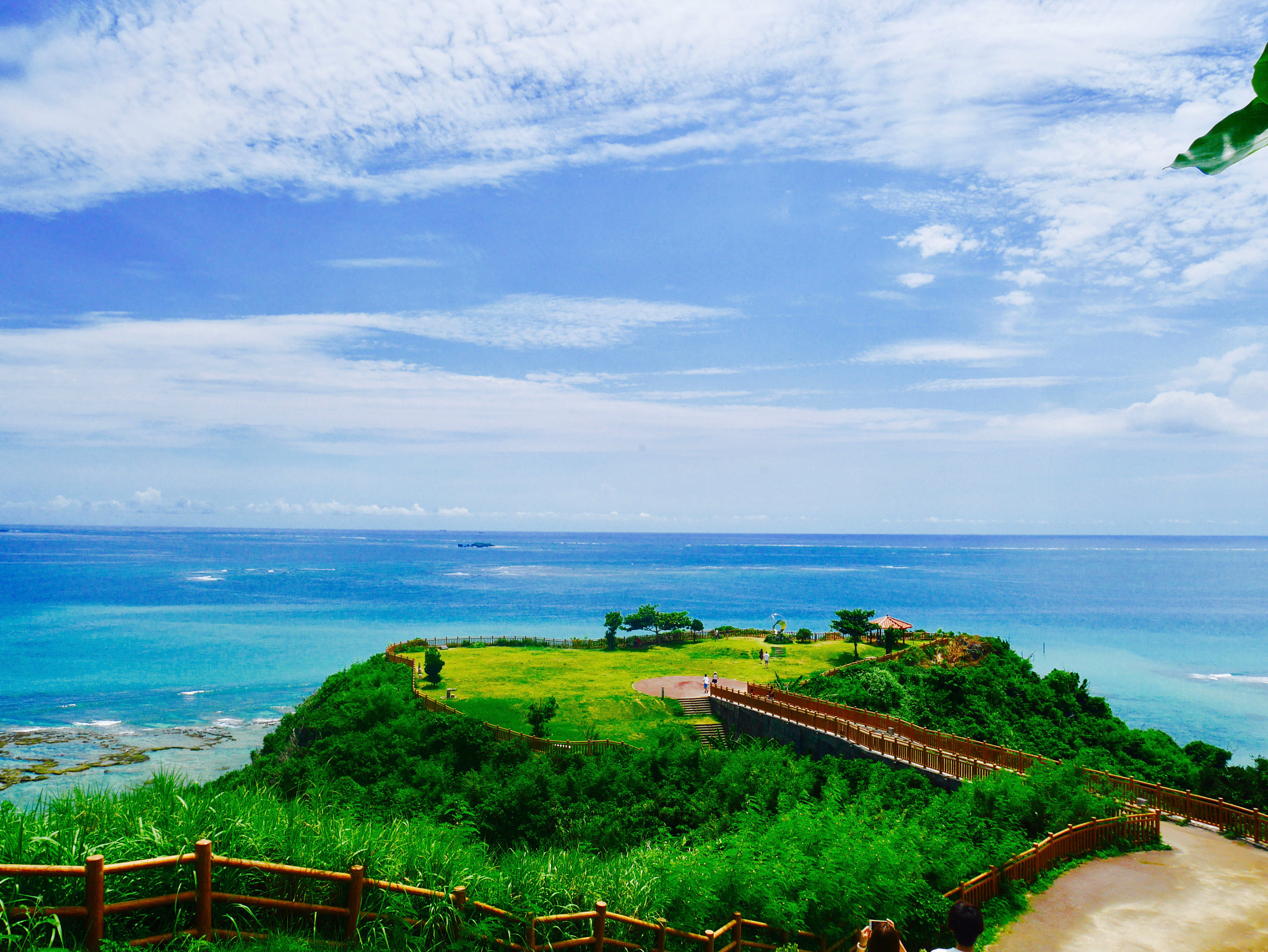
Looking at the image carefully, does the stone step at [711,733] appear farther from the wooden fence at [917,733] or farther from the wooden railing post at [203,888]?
the wooden railing post at [203,888]

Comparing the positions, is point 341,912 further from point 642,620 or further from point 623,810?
point 642,620

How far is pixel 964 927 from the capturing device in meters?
6.38

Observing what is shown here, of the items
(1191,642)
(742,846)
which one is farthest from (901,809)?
(1191,642)

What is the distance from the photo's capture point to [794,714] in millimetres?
27703

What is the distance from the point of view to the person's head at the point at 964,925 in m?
6.34

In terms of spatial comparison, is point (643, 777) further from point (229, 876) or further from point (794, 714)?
point (229, 876)

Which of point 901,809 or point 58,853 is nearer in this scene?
point 58,853

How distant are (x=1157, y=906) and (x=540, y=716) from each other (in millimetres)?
20128

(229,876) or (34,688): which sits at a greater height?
(229,876)

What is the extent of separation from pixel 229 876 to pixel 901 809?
1631 centimetres

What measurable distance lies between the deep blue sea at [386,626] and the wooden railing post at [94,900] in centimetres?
1054

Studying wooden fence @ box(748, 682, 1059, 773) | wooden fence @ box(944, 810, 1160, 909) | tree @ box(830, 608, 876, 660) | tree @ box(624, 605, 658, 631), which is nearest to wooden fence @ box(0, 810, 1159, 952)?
wooden fence @ box(944, 810, 1160, 909)

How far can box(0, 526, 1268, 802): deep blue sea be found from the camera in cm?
4419

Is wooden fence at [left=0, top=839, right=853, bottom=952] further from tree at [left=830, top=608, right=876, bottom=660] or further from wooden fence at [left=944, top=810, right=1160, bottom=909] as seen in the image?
tree at [left=830, top=608, right=876, bottom=660]
